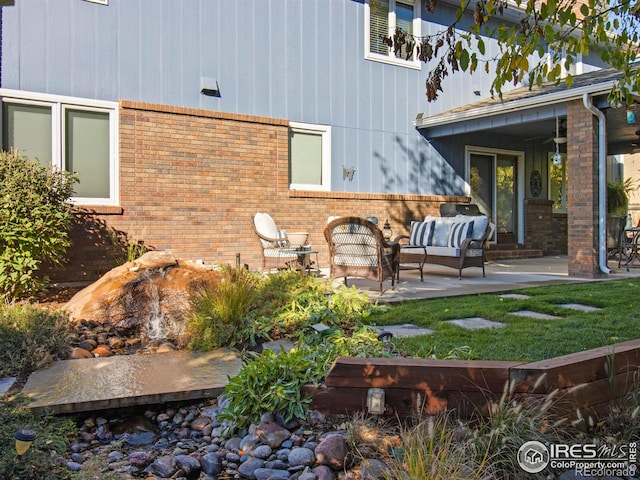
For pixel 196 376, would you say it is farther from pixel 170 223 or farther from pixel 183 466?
pixel 170 223

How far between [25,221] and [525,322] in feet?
15.7

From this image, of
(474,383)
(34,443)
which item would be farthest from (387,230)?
(34,443)

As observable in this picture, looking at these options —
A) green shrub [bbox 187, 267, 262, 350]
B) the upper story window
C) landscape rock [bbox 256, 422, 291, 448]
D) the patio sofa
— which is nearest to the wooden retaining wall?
landscape rock [bbox 256, 422, 291, 448]

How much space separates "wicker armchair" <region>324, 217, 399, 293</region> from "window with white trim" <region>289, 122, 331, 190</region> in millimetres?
3188

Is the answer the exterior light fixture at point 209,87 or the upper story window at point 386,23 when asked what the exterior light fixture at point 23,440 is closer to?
the exterior light fixture at point 209,87

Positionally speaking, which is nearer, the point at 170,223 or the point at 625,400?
the point at 625,400

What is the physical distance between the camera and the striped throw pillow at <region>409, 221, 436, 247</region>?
8172 mm

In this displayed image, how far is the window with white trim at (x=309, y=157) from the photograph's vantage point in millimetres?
9242

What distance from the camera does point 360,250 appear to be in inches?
238

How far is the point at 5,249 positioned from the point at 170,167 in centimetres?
293

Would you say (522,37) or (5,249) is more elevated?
(522,37)

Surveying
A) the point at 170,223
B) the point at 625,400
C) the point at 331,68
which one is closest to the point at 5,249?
the point at 170,223

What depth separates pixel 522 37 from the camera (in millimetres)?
2781

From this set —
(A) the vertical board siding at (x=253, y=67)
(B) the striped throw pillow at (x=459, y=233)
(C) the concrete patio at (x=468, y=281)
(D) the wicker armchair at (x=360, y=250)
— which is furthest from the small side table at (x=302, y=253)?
(A) the vertical board siding at (x=253, y=67)
